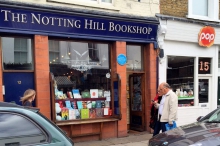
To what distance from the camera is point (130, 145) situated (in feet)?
22.9

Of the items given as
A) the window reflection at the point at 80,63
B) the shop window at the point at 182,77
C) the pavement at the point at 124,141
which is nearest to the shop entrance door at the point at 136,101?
the pavement at the point at 124,141

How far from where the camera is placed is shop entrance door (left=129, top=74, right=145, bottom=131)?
8641mm

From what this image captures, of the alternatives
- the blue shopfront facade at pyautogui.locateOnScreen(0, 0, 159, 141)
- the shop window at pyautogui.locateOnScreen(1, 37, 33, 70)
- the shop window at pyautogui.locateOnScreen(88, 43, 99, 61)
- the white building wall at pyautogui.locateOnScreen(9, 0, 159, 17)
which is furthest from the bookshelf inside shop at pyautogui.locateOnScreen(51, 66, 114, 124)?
the white building wall at pyautogui.locateOnScreen(9, 0, 159, 17)

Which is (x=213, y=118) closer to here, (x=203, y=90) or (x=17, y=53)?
(x=17, y=53)

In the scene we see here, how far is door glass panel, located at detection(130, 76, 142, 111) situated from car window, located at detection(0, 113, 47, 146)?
6.15 meters

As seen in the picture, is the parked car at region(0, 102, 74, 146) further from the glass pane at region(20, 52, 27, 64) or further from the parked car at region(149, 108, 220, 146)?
the glass pane at region(20, 52, 27, 64)

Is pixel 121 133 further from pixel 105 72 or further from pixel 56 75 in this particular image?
pixel 56 75

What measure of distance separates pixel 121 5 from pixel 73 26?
188 centimetres

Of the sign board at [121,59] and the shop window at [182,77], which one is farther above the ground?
the sign board at [121,59]

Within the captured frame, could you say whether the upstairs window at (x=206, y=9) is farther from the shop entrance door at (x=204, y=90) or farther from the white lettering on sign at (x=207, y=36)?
the shop entrance door at (x=204, y=90)

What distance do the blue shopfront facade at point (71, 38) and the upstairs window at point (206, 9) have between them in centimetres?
225

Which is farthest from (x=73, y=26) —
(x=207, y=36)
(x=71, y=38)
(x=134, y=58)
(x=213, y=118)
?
(x=207, y=36)

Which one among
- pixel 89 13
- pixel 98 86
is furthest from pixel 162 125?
pixel 89 13

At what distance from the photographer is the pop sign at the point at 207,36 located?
9.34 m
